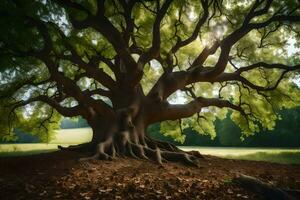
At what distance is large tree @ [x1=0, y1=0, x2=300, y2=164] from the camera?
1305cm

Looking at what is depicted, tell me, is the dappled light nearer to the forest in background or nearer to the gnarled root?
the gnarled root

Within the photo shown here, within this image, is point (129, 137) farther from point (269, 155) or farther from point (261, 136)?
point (261, 136)

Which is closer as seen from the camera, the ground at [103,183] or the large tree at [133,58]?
the ground at [103,183]

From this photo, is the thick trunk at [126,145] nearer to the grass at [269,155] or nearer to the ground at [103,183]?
the ground at [103,183]

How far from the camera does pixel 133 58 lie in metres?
16.6

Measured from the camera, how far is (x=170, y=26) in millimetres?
20359

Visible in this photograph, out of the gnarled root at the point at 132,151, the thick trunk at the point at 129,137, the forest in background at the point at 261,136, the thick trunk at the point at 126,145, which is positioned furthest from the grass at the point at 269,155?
the forest in background at the point at 261,136

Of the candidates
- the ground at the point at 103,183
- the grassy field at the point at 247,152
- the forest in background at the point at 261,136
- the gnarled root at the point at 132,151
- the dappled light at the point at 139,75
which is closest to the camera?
the ground at the point at 103,183

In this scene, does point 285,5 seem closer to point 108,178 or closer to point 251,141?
point 108,178

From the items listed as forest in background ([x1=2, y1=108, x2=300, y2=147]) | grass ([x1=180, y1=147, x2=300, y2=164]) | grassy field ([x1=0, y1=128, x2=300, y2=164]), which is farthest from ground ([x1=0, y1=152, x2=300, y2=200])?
forest in background ([x1=2, y1=108, x2=300, y2=147])

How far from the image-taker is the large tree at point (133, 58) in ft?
42.8

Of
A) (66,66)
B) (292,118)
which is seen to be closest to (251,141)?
(292,118)

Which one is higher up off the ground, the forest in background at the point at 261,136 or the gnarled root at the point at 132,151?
the forest in background at the point at 261,136

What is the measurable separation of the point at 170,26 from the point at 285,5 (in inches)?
258
